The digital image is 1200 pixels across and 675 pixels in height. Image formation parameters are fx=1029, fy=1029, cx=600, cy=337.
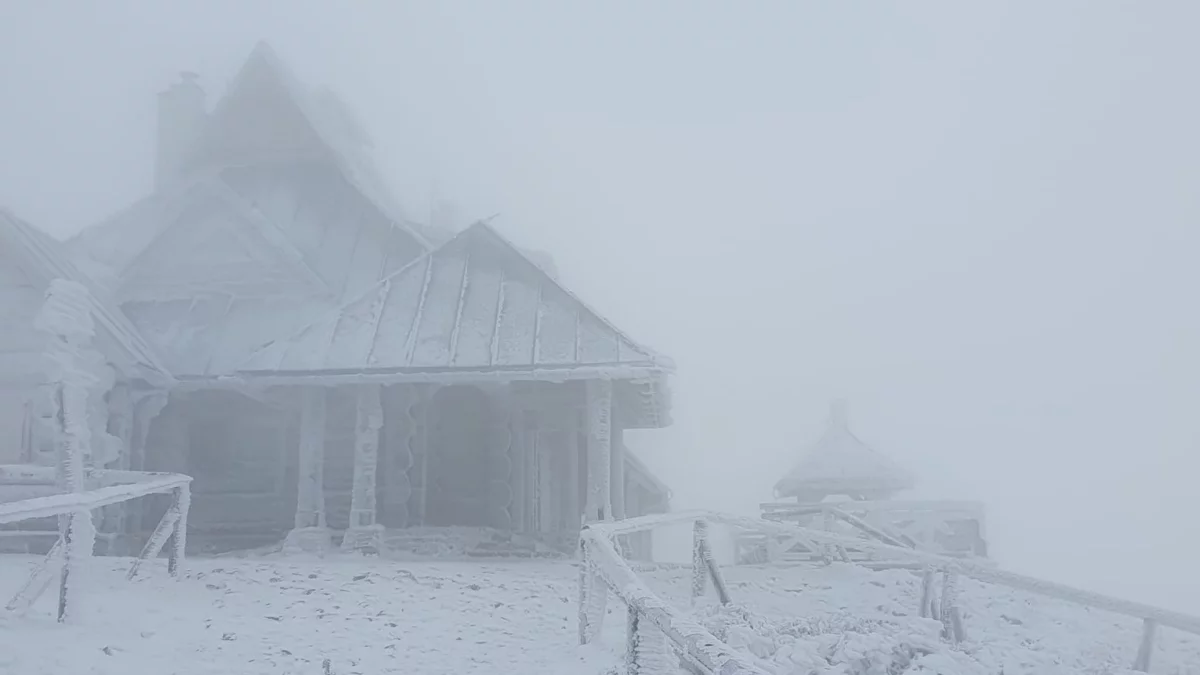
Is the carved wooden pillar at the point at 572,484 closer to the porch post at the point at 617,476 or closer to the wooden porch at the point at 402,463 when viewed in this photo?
the wooden porch at the point at 402,463

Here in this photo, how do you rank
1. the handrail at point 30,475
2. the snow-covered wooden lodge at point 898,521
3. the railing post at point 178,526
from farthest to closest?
the snow-covered wooden lodge at point 898,521 < the handrail at point 30,475 < the railing post at point 178,526

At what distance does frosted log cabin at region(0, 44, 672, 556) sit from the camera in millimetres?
13727

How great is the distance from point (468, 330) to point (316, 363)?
2068mm

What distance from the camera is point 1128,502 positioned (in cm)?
10994

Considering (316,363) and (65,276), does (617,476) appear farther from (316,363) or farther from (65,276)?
(65,276)

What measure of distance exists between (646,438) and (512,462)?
273ft

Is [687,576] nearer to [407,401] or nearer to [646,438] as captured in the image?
[407,401]

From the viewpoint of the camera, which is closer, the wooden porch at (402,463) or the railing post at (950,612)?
the railing post at (950,612)

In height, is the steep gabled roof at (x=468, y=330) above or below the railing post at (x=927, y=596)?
Result: above

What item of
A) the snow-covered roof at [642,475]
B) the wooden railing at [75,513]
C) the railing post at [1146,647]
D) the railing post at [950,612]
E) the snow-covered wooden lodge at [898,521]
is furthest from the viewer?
the snow-covered roof at [642,475]

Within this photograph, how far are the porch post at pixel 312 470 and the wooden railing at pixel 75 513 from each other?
266cm

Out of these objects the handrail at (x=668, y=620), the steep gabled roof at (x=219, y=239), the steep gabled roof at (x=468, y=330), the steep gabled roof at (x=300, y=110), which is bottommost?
the handrail at (x=668, y=620)

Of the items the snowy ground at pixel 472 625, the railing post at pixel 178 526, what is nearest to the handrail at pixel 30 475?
the snowy ground at pixel 472 625

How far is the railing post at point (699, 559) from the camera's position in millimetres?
9195
